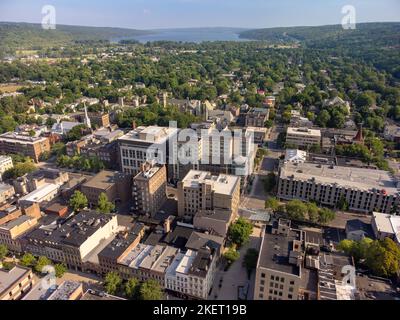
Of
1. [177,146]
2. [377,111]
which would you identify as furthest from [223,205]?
[377,111]

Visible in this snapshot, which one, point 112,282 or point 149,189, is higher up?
point 149,189

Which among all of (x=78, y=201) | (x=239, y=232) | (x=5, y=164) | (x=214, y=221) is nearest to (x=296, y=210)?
(x=239, y=232)

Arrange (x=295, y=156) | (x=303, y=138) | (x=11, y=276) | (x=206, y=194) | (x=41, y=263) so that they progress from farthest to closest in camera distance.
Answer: (x=303, y=138), (x=295, y=156), (x=206, y=194), (x=41, y=263), (x=11, y=276)

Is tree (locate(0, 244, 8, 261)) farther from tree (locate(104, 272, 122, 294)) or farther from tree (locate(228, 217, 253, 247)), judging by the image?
tree (locate(228, 217, 253, 247))

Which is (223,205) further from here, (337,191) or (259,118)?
(259,118)

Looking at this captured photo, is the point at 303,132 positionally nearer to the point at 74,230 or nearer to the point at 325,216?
the point at 325,216

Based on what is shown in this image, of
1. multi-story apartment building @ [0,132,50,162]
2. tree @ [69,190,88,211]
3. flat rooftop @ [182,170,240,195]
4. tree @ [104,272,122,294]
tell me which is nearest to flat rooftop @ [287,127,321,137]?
flat rooftop @ [182,170,240,195]
